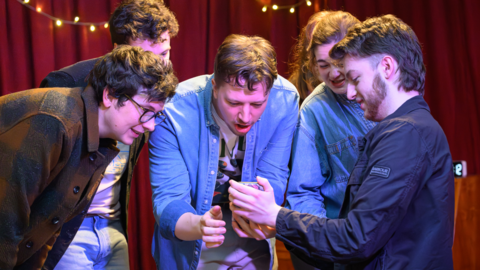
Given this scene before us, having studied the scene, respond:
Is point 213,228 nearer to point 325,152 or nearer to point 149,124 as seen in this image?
point 149,124

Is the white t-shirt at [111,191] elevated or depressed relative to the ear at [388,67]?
depressed

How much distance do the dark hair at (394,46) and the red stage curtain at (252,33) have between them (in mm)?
2609

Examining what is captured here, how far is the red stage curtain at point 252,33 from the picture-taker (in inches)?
138

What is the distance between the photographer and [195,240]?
1870 millimetres

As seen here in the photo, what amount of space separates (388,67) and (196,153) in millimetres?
936

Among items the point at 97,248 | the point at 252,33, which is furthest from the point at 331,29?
the point at 252,33

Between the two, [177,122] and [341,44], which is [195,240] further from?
[341,44]

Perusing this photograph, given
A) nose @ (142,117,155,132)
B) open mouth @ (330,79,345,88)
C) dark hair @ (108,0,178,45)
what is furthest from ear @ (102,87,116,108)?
open mouth @ (330,79,345,88)

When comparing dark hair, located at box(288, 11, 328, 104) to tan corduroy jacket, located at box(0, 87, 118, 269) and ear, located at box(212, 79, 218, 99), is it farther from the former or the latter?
tan corduroy jacket, located at box(0, 87, 118, 269)

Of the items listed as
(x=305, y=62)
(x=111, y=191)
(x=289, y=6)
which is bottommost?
(x=111, y=191)

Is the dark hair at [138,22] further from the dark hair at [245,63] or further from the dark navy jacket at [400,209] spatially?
the dark navy jacket at [400,209]

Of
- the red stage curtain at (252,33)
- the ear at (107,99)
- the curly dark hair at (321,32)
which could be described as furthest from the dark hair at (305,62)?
the red stage curtain at (252,33)

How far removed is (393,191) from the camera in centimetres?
126

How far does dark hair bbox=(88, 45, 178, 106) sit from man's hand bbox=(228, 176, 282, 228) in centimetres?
51
